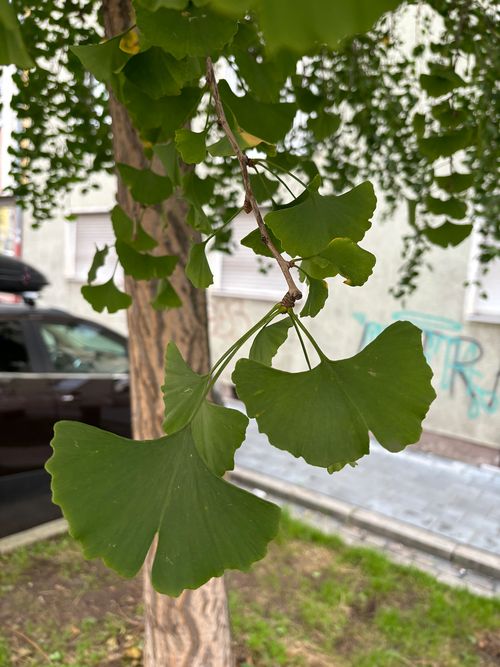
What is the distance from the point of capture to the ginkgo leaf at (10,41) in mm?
329

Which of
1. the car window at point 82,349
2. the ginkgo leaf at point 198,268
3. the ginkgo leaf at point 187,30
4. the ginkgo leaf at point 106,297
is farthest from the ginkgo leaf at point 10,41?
the car window at point 82,349

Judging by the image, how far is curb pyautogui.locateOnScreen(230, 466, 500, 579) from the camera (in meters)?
3.23

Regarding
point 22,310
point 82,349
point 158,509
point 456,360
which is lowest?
point 456,360

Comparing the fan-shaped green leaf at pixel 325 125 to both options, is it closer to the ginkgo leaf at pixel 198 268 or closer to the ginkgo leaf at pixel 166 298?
the ginkgo leaf at pixel 166 298

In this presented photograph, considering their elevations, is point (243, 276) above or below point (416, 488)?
above

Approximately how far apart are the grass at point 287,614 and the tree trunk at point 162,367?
1.36 feet

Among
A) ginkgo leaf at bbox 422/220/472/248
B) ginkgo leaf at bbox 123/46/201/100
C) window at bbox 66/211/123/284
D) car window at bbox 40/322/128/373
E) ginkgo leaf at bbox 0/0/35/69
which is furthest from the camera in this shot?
window at bbox 66/211/123/284

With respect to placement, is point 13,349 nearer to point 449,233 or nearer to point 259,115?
point 449,233

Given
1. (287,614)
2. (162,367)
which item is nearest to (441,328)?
(287,614)

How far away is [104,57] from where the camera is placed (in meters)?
0.56

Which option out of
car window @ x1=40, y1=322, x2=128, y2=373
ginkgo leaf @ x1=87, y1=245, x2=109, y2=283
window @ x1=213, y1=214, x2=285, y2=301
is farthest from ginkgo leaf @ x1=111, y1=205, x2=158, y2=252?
window @ x1=213, y1=214, x2=285, y2=301

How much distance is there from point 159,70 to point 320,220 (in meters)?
0.24

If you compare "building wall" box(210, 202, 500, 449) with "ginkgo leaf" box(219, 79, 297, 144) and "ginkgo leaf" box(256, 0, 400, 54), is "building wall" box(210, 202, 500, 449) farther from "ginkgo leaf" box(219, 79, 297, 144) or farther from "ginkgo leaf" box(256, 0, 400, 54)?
"ginkgo leaf" box(256, 0, 400, 54)

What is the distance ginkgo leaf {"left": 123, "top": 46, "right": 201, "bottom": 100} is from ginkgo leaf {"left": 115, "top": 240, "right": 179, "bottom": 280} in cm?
27
